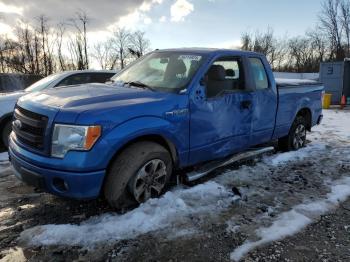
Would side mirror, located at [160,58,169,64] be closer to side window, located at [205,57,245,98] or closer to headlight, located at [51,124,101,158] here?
side window, located at [205,57,245,98]

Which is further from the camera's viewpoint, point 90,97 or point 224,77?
point 224,77

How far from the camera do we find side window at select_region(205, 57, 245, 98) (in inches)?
183

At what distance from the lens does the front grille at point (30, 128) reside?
140 inches

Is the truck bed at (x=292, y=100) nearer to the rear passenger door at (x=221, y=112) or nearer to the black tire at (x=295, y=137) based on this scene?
the black tire at (x=295, y=137)

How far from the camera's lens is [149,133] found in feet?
12.6

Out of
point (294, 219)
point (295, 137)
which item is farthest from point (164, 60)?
point (295, 137)

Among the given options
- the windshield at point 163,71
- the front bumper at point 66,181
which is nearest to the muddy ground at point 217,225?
the front bumper at point 66,181

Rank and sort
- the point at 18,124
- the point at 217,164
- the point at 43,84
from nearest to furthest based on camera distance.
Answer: the point at 18,124 → the point at 217,164 → the point at 43,84

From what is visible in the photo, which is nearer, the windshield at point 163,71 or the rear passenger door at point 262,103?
the windshield at point 163,71

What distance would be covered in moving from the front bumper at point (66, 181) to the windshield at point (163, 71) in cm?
148

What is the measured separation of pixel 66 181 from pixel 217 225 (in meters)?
1.56

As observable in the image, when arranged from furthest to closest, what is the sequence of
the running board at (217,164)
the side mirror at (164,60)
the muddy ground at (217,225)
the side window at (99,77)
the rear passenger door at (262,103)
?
the side window at (99,77) → the rear passenger door at (262,103) → the side mirror at (164,60) → the running board at (217,164) → the muddy ground at (217,225)

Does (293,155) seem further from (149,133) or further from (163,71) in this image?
(149,133)

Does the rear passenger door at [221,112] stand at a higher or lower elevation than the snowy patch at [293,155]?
higher
